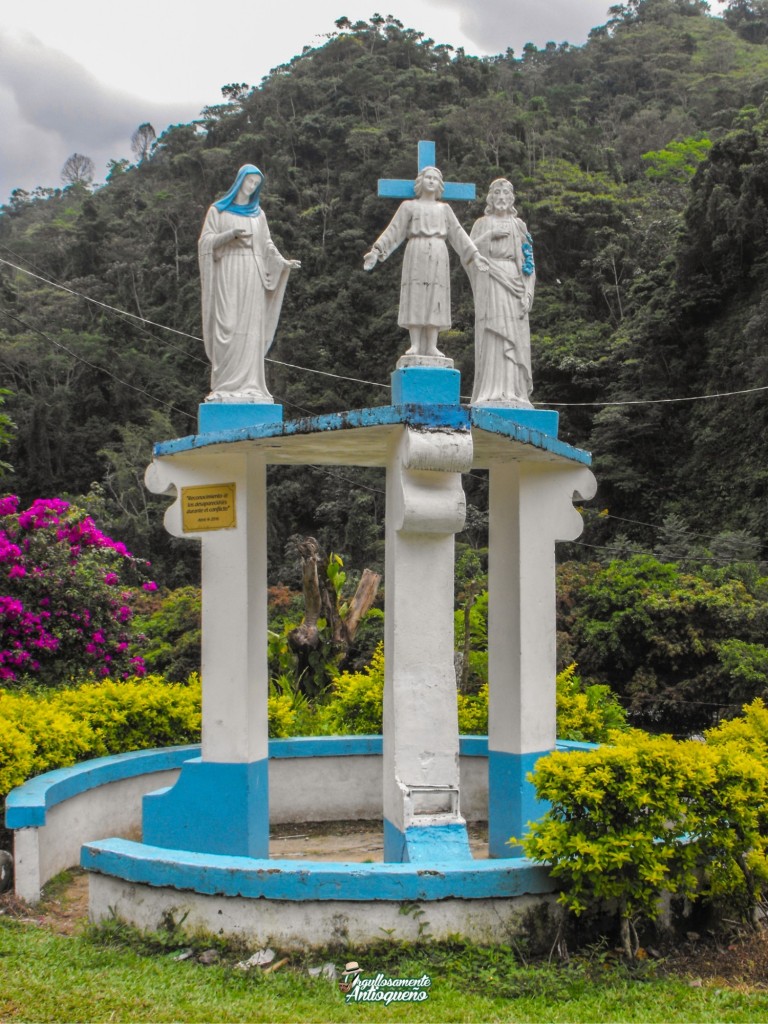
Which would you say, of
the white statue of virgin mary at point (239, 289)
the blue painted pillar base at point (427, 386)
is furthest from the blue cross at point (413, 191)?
the blue painted pillar base at point (427, 386)

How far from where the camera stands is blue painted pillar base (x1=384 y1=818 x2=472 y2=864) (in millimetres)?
5297

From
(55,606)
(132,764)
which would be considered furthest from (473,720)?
(55,606)

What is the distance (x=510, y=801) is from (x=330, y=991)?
2381 millimetres

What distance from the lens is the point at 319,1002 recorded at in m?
4.18

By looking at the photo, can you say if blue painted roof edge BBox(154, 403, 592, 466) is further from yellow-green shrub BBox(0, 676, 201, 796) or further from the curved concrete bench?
the curved concrete bench

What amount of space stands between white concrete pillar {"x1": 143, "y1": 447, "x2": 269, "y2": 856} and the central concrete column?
96 cm

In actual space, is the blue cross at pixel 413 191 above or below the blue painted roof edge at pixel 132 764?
above

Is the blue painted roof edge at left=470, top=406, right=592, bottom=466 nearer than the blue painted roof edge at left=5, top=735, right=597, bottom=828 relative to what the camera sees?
Yes

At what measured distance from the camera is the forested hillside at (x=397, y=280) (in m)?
25.8

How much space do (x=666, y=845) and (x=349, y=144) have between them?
124ft

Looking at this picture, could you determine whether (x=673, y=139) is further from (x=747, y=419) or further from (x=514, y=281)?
(x=514, y=281)

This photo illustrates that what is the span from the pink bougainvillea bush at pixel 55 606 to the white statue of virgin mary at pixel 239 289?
12.8 ft

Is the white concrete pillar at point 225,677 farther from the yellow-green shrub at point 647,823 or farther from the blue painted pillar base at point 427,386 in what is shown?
the yellow-green shrub at point 647,823

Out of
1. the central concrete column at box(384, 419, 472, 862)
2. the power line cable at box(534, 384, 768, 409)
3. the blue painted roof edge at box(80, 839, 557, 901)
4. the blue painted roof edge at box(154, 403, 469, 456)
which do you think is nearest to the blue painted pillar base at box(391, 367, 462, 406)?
the blue painted roof edge at box(154, 403, 469, 456)
